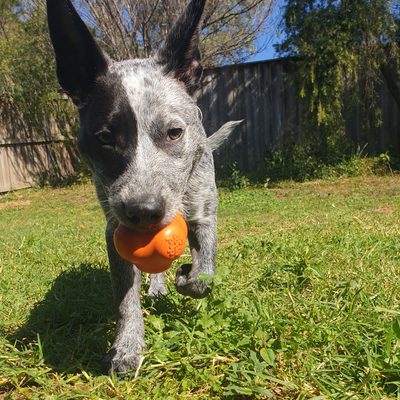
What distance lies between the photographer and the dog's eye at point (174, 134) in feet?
7.28

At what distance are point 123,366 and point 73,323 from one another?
2.45 ft

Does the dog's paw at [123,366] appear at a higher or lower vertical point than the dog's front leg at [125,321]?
lower

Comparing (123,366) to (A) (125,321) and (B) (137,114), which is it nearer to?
(A) (125,321)

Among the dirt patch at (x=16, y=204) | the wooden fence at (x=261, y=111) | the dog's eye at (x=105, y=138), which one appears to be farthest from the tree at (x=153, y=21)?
the dog's eye at (x=105, y=138)

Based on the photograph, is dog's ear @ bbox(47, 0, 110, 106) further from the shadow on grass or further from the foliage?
the foliage

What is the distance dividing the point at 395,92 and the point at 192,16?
27.4 feet

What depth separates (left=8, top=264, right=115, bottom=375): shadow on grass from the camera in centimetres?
226

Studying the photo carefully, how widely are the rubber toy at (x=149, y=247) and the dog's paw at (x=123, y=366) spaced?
1.75 feet

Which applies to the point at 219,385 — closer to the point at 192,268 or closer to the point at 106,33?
the point at 192,268

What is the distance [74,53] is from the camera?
245 centimetres

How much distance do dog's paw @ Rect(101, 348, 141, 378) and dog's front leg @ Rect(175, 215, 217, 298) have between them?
507mm

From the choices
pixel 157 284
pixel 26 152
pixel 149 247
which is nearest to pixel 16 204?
pixel 26 152

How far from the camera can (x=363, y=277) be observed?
2654 millimetres

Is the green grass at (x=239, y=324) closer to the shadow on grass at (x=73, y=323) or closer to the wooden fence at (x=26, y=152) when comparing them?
the shadow on grass at (x=73, y=323)
